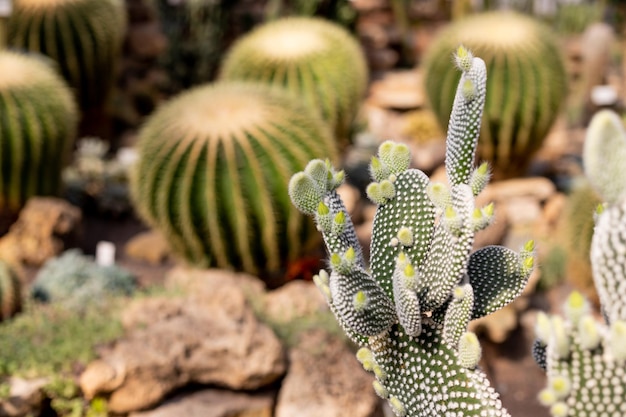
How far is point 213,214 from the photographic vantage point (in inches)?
179

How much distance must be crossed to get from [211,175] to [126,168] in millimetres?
2412

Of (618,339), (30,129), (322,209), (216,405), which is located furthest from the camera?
(30,129)

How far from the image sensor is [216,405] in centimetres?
344

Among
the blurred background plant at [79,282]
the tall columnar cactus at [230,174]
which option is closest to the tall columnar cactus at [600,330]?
the tall columnar cactus at [230,174]

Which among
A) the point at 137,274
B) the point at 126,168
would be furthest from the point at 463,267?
the point at 126,168

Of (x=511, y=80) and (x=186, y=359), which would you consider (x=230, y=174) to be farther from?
(x=511, y=80)

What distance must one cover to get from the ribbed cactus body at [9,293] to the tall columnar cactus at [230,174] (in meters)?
0.85

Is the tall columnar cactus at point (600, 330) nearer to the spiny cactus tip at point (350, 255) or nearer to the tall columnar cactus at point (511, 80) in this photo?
the spiny cactus tip at point (350, 255)

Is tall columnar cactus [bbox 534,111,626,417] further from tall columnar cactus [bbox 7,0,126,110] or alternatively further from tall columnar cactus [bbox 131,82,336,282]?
tall columnar cactus [bbox 7,0,126,110]

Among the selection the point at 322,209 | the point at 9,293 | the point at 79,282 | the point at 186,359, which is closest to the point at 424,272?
the point at 322,209

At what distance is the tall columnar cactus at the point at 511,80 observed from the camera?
598cm

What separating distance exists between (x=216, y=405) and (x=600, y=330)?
2088 mm

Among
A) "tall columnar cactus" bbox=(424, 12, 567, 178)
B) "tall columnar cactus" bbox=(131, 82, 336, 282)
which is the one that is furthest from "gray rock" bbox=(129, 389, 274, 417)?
"tall columnar cactus" bbox=(424, 12, 567, 178)

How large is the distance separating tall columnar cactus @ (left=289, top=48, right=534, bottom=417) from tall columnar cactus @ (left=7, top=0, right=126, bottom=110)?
5328mm
